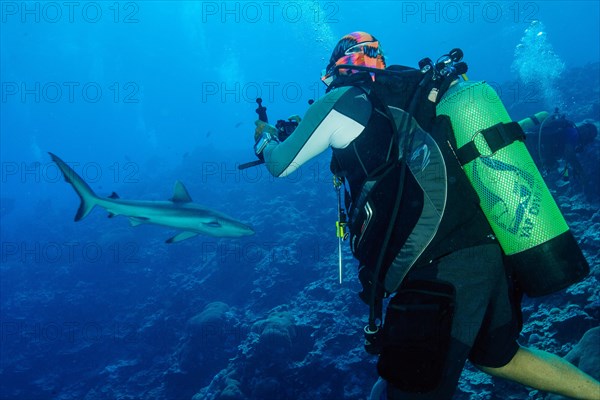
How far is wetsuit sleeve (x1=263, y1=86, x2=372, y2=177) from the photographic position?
6.73 ft

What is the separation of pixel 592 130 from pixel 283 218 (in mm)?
11850

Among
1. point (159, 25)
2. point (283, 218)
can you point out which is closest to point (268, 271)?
point (283, 218)

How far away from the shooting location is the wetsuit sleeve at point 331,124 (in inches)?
80.7

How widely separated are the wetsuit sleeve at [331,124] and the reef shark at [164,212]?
16.0ft

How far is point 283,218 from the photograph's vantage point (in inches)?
624

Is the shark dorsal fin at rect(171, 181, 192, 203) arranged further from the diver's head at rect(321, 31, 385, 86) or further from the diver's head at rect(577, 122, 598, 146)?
the diver's head at rect(577, 122, 598, 146)

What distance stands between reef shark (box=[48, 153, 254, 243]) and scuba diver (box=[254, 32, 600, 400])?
4.99 m

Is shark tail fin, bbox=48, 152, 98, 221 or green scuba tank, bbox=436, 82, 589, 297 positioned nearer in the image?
green scuba tank, bbox=436, 82, 589, 297

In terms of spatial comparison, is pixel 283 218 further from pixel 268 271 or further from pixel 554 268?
pixel 554 268
